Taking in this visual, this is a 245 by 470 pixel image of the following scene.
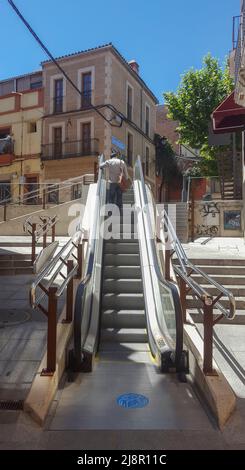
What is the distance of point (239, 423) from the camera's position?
3283 mm

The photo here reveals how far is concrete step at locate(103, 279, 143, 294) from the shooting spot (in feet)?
20.7

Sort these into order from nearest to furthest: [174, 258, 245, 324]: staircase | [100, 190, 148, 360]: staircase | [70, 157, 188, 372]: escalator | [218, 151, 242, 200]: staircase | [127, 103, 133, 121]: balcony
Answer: [70, 157, 188, 372]: escalator, [100, 190, 148, 360]: staircase, [174, 258, 245, 324]: staircase, [218, 151, 242, 200]: staircase, [127, 103, 133, 121]: balcony

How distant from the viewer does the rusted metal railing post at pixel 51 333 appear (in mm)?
3861

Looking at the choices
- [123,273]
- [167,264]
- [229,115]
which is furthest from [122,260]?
[229,115]

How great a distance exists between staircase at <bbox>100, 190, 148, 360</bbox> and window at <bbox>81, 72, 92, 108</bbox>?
61.0 ft

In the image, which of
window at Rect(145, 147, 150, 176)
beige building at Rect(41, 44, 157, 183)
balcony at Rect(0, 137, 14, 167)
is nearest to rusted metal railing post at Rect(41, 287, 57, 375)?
beige building at Rect(41, 44, 157, 183)

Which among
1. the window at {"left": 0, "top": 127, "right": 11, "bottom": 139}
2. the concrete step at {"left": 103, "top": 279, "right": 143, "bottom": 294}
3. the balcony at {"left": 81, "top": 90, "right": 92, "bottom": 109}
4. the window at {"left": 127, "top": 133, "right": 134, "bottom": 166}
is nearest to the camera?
the concrete step at {"left": 103, "top": 279, "right": 143, "bottom": 294}

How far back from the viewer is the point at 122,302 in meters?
6.04

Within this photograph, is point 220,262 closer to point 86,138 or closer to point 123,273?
point 123,273

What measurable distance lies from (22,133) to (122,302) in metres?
22.0

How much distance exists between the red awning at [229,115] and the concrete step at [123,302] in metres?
7.20

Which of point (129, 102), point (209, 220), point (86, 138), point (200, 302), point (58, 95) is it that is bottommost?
point (200, 302)

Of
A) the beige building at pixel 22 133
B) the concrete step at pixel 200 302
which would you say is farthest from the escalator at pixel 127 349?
the beige building at pixel 22 133

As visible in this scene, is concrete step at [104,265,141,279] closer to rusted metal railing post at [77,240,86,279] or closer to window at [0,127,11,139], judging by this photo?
rusted metal railing post at [77,240,86,279]
